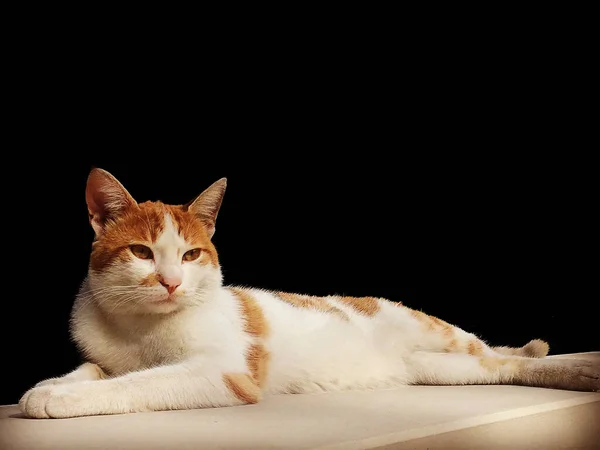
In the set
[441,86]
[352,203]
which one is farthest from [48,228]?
[441,86]

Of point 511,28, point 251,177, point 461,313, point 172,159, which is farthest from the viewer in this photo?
point 461,313

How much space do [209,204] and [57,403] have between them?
60cm

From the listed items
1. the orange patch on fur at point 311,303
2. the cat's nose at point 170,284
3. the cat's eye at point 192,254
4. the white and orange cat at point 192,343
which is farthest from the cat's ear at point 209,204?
the orange patch on fur at point 311,303

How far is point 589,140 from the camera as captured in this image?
8.95ft

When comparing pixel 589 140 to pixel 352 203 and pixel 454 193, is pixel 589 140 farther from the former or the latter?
pixel 352 203

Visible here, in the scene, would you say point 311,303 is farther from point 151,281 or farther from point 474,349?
point 151,281

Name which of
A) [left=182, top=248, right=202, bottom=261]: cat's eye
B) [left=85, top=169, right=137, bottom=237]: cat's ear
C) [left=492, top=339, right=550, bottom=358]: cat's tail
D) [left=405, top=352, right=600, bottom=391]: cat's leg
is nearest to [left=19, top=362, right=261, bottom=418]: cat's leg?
[left=182, top=248, right=202, bottom=261]: cat's eye

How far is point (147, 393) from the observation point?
1.43 m

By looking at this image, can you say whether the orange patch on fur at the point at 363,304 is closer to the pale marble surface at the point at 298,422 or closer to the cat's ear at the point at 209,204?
the pale marble surface at the point at 298,422

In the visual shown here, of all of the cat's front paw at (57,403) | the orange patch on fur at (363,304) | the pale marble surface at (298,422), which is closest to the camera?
the pale marble surface at (298,422)

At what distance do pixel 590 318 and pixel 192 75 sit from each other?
71.7 inches

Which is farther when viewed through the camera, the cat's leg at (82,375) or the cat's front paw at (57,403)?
the cat's leg at (82,375)

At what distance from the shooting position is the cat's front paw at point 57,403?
135 centimetres

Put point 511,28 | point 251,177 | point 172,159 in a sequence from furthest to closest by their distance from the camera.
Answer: point 511,28, point 251,177, point 172,159
